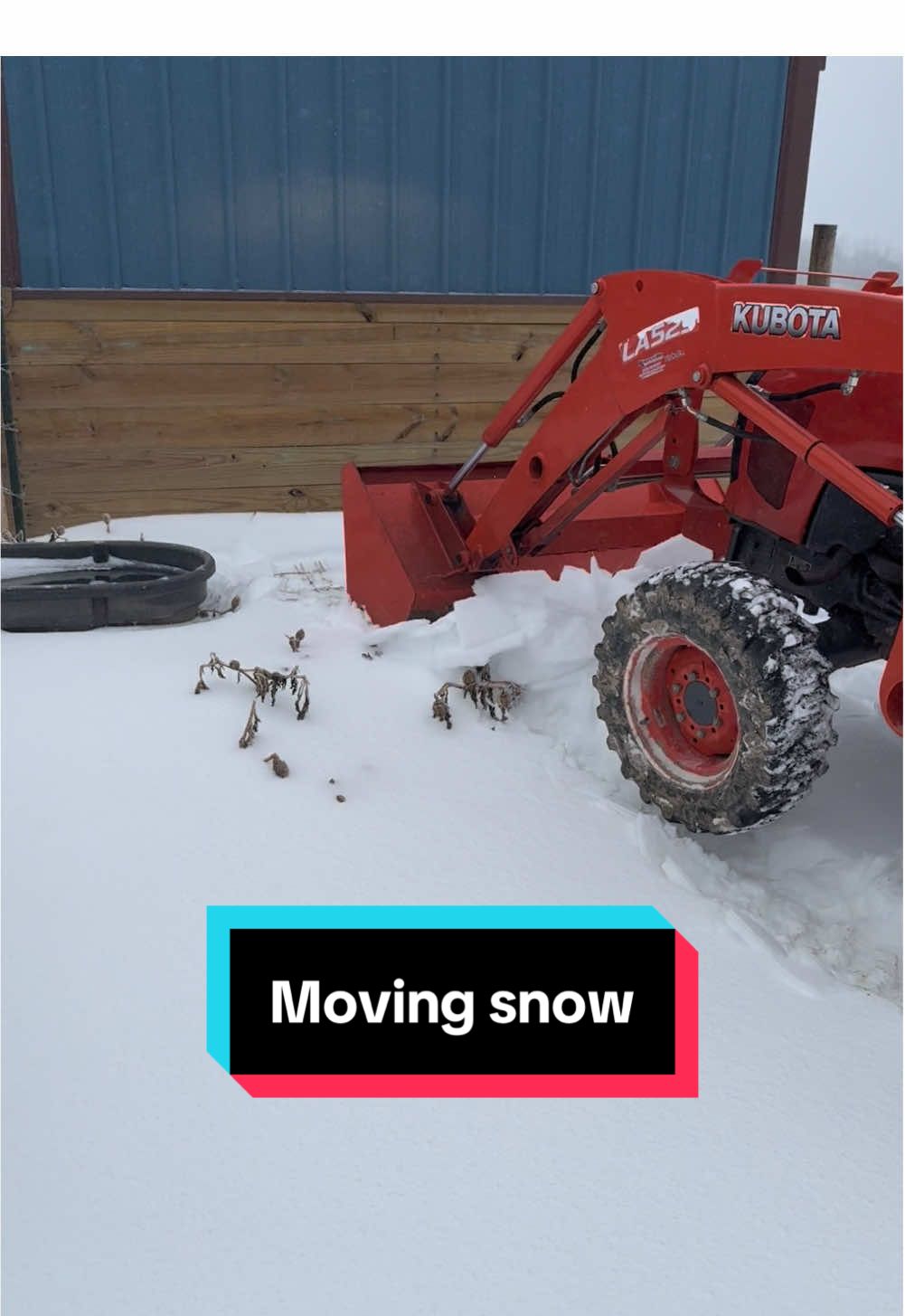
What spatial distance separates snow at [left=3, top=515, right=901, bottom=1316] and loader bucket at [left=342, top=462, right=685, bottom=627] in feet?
0.73

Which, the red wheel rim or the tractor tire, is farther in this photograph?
the red wheel rim

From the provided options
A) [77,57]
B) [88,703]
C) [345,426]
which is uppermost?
[77,57]

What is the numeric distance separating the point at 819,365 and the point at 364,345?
4429 mm

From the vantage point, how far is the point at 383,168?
6.52 metres

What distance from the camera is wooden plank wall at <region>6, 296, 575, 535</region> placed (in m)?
6.33

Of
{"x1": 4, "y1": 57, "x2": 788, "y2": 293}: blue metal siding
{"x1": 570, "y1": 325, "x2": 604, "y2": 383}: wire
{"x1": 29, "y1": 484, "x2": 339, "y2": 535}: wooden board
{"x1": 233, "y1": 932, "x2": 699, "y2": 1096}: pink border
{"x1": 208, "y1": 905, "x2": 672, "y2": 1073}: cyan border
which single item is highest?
{"x1": 4, "y1": 57, "x2": 788, "y2": 293}: blue metal siding

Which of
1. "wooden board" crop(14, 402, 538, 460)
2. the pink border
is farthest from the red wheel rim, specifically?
"wooden board" crop(14, 402, 538, 460)

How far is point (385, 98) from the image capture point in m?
6.42

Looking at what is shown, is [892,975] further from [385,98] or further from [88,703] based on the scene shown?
[385,98]

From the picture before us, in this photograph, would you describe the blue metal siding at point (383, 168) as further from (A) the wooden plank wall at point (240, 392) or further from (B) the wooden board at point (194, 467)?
(B) the wooden board at point (194, 467)

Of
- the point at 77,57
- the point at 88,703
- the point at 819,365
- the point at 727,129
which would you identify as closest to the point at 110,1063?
the point at 88,703

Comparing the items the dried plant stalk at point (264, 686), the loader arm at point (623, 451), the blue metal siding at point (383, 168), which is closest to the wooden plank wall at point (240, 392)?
the blue metal siding at point (383, 168)

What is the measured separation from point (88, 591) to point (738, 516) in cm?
247

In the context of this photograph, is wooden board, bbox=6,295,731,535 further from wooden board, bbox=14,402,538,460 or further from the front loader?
the front loader
